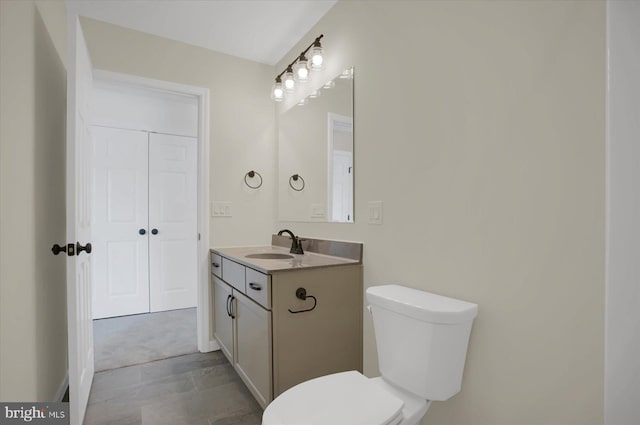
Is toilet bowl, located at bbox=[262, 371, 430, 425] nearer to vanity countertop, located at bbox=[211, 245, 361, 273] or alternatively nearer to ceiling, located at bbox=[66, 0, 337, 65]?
vanity countertop, located at bbox=[211, 245, 361, 273]

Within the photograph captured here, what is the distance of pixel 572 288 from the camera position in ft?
3.03

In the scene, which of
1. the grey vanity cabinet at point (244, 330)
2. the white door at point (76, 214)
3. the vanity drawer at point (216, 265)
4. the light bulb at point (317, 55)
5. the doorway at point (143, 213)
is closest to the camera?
the white door at point (76, 214)

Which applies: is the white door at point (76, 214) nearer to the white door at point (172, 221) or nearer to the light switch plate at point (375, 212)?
the light switch plate at point (375, 212)

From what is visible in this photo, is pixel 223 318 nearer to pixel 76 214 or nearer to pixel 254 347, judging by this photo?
pixel 254 347

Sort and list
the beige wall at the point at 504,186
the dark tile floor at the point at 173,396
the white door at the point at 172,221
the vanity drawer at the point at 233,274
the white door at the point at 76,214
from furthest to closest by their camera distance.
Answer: the white door at the point at 172,221
the vanity drawer at the point at 233,274
the dark tile floor at the point at 173,396
the white door at the point at 76,214
the beige wall at the point at 504,186

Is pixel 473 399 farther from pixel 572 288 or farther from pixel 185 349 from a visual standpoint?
pixel 185 349

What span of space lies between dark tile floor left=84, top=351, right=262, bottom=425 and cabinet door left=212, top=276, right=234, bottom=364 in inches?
6.2

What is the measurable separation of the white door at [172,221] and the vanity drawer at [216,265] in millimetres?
1118

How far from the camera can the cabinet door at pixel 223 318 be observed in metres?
2.12

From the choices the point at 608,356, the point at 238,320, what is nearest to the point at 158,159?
the point at 238,320

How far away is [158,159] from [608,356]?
A: 3819mm

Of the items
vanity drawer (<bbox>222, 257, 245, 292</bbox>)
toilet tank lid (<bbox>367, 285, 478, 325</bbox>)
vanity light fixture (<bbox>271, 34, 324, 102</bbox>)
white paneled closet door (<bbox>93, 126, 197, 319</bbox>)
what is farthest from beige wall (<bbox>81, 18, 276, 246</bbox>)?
toilet tank lid (<bbox>367, 285, 478, 325</bbox>)

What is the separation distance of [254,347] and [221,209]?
1239 millimetres

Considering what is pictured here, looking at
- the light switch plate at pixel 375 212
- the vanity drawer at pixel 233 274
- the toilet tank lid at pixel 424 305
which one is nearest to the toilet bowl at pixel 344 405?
the toilet tank lid at pixel 424 305
